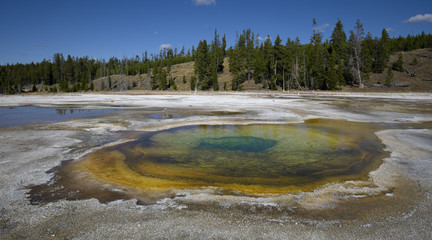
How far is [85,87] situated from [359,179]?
90.7 m

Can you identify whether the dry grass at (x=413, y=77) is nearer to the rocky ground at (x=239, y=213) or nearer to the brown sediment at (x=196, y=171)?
the brown sediment at (x=196, y=171)

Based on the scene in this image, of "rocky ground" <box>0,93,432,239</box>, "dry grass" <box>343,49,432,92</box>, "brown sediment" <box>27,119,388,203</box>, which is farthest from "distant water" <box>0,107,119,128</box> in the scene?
"dry grass" <box>343,49,432,92</box>

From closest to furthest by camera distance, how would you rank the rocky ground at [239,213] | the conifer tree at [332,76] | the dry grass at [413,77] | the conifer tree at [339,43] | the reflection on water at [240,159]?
the rocky ground at [239,213], the reflection on water at [240,159], the dry grass at [413,77], the conifer tree at [332,76], the conifer tree at [339,43]

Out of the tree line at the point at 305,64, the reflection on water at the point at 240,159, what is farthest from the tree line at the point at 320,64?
the reflection on water at the point at 240,159

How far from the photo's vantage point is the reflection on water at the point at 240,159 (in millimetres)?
5777

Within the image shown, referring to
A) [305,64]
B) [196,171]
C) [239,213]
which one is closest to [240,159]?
[196,171]

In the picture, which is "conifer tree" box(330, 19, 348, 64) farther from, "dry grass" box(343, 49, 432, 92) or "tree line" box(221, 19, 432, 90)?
"dry grass" box(343, 49, 432, 92)

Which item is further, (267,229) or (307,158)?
(307,158)

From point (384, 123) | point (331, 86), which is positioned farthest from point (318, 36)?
point (384, 123)

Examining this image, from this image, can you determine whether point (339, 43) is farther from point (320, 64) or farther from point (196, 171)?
point (196, 171)

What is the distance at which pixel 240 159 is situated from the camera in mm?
7602

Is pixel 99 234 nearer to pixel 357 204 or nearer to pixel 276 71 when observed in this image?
pixel 357 204

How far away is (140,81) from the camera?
99.2 m

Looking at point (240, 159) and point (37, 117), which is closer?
point (240, 159)
